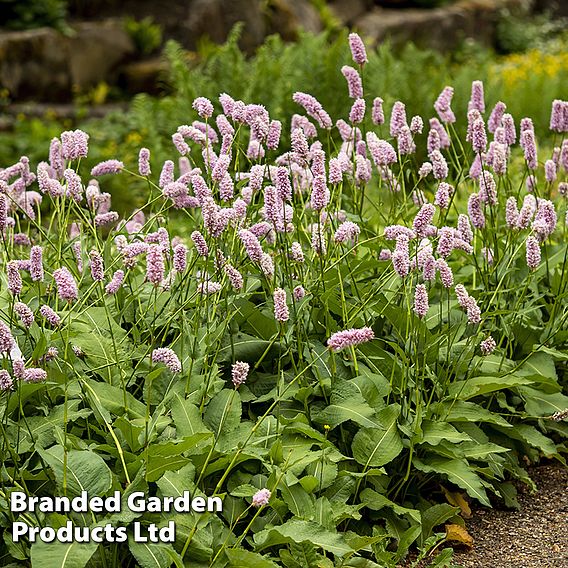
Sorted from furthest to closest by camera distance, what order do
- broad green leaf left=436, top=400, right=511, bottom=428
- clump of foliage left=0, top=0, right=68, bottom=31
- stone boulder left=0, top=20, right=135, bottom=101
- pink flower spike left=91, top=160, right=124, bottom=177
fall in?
clump of foliage left=0, top=0, right=68, bottom=31 < stone boulder left=0, top=20, right=135, bottom=101 < pink flower spike left=91, top=160, right=124, bottom=177 < broad green leaf left=436, top=400, right=511, bottom=428

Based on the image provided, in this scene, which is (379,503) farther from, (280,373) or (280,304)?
(280,304)

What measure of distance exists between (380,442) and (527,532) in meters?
0.57

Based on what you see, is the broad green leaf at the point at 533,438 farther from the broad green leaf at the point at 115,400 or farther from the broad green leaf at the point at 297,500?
the broad green leaf at the point at 115,400

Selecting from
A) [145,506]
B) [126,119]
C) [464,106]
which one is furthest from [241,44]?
[145,506]

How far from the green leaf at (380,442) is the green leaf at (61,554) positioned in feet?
2.84

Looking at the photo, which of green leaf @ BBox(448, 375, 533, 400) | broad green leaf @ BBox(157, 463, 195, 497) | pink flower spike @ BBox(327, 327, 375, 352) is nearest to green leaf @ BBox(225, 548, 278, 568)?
broad green leaf @ BBox(157, 463, 195, 497)

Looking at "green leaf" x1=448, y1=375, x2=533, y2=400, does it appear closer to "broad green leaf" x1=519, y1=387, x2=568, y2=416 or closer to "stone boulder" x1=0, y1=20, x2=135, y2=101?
"broad green leaf" x1=519, y1=387, x2=568, y2=416

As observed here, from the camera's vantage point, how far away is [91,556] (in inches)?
93.7

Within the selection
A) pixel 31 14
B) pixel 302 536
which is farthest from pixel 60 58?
pixel 302 536

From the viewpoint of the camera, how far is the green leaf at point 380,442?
2.84 m

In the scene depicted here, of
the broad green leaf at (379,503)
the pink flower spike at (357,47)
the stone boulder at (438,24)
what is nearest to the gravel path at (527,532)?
the broad green leaf at (379,503)

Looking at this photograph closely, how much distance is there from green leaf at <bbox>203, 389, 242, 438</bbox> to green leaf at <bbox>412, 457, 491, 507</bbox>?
0.56m

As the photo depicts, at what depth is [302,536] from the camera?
2520 millimetres

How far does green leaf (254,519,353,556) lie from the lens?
250 centimetres
